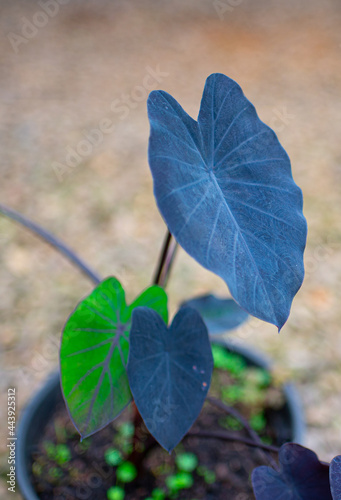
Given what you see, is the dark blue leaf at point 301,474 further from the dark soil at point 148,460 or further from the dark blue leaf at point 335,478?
the dark soil at point 148,460

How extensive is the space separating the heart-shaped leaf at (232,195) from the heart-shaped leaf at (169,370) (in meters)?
0.20

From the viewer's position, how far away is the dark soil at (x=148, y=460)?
1.07 m

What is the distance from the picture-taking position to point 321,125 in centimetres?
299

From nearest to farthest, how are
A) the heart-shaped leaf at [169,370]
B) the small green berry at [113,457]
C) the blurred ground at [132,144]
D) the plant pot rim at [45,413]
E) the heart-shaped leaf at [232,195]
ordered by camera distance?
the heart-shaped leaf at [232,195] < the heart-shaped leaf at [169,370] < the plant pot rim at [45,413] < the small green berry at [113,457] < the blurred ground at [132,144]

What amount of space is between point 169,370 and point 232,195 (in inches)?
12.3

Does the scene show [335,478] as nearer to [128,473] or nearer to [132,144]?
[128,473]

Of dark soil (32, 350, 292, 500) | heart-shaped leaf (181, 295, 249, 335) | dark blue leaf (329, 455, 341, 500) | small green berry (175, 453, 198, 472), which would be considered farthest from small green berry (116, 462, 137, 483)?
dark blue leaf (329, 455, 341, 500)

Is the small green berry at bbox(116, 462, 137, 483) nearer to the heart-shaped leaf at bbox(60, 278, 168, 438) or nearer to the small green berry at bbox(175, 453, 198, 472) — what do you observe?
the small green berry at bbox(175, 453, 198, 472)

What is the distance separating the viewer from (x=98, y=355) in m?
0.75

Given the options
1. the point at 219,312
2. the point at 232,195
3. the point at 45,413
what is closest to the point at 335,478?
the point at 232,195

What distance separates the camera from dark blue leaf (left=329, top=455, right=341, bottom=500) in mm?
594

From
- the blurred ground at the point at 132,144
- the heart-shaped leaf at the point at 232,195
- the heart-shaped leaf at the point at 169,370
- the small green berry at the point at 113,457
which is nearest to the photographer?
the heart-shaped leaf at the point at 232,195

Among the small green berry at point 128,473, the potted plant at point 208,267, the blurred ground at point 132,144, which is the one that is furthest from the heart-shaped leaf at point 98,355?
the blurred ground at point 132,144

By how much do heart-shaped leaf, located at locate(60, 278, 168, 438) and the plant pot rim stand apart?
410 millimetres
